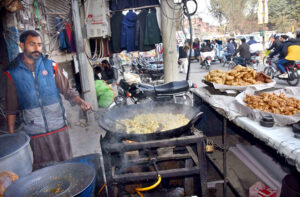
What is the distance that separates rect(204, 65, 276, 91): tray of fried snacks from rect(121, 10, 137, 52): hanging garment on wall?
3.62 metres

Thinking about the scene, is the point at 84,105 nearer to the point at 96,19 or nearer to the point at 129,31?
the point at 96,19

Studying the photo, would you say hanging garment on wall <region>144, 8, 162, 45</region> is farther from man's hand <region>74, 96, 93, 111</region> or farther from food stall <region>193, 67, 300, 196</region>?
man's hand <region>74, 96, 93, 111</region>

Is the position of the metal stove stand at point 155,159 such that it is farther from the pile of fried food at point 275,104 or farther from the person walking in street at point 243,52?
the person walking in street at point 243,52

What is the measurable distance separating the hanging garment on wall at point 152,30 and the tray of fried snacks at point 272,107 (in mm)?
4136

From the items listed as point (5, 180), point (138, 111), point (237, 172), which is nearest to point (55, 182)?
point (5, 180)

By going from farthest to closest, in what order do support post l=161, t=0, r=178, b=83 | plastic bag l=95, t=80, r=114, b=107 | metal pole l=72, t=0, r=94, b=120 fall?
plastic bag l=95, t=80, r=114, b=107 < support post l=161, t=0, r=178, b=83 < metal pole l=72, t=0, r=94, b=120

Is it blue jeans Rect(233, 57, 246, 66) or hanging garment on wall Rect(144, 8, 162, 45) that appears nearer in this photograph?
hanging garment on wall Rect(144, 8, 162, 45)

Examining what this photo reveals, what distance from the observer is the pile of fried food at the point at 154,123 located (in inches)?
101

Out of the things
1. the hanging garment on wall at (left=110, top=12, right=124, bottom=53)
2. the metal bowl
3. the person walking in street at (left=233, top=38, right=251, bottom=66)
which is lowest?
the metal bowl

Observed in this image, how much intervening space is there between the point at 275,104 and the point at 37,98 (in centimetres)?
287

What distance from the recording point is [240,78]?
3.34 m

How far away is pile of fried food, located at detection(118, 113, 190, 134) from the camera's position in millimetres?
2572

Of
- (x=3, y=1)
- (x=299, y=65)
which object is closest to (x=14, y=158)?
(x=3, y=1)

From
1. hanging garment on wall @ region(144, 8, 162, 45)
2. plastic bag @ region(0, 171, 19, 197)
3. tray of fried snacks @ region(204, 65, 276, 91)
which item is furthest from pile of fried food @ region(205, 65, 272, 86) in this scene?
hanging garment on wall @ region(144, 8, 162, 45)
